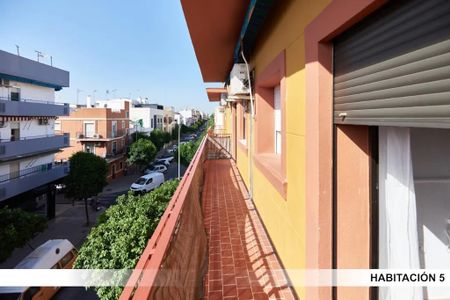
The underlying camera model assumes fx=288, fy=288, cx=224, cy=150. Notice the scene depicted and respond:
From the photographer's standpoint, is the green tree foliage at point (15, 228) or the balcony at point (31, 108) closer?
the green tree foliage at point (15, 228)

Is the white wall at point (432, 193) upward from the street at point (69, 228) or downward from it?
upward

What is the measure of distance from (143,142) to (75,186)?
1516 cm

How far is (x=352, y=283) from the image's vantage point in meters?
1.97

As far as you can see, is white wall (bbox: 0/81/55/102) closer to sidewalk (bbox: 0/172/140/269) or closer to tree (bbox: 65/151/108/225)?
tree (bbox: 65/151/108/225)

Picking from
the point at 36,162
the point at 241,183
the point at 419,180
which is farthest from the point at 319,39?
the point at 36,162

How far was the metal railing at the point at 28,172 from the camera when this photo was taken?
1776 centimetres

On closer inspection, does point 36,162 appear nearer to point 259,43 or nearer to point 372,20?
point 259,43

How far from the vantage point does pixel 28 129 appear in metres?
20.4

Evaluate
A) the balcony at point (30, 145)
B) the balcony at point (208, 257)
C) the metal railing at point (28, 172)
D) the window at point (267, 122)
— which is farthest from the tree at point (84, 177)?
the window at point (267, 122)

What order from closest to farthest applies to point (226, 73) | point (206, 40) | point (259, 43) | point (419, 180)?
point (419, 180) → point (259, 43) → point (206, 40) → point (226, 73)

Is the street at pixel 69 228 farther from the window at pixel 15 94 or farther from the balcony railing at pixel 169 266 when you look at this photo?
the balcony railing at pixel 169 266

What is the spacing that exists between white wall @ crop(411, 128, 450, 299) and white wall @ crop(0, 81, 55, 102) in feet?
70.7

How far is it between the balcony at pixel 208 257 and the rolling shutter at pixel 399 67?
1.35 meters

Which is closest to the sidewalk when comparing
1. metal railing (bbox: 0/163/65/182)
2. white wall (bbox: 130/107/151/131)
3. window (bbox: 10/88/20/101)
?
metal railing (bbox: 0/163/65/182)
